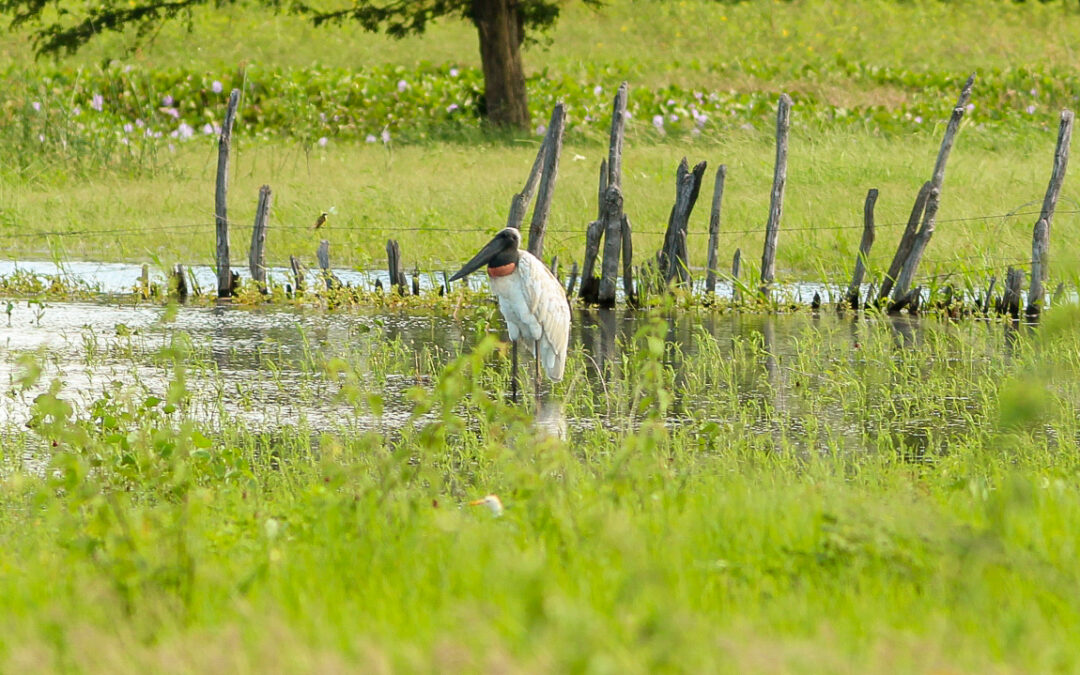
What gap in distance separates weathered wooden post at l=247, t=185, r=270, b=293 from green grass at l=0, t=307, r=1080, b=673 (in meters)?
5.87

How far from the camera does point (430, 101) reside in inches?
949

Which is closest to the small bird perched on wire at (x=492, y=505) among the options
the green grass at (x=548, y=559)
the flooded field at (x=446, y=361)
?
the green grass at (x=548, y=559)

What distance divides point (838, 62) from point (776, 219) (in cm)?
1758

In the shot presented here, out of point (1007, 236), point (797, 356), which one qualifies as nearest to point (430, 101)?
point (1007, 236)

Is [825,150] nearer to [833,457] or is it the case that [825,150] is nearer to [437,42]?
[833,457]

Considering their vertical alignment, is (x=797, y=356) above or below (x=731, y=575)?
below

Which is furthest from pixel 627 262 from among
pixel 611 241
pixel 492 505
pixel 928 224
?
pixel 492 505

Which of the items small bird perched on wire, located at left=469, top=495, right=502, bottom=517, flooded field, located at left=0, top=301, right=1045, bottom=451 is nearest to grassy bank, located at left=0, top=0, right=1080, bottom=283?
flooded field, located at left=0, top=301, right=1045, bottom=451

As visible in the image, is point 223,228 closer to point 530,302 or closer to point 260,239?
point 260,239

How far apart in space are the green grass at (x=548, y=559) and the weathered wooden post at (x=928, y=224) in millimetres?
4806

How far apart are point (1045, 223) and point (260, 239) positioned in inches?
260

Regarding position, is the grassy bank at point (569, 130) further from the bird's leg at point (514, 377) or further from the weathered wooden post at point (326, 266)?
the bird's leg at point (514, 377)

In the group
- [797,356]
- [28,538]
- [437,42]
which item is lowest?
[797,356]

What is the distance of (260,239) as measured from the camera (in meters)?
12.1
